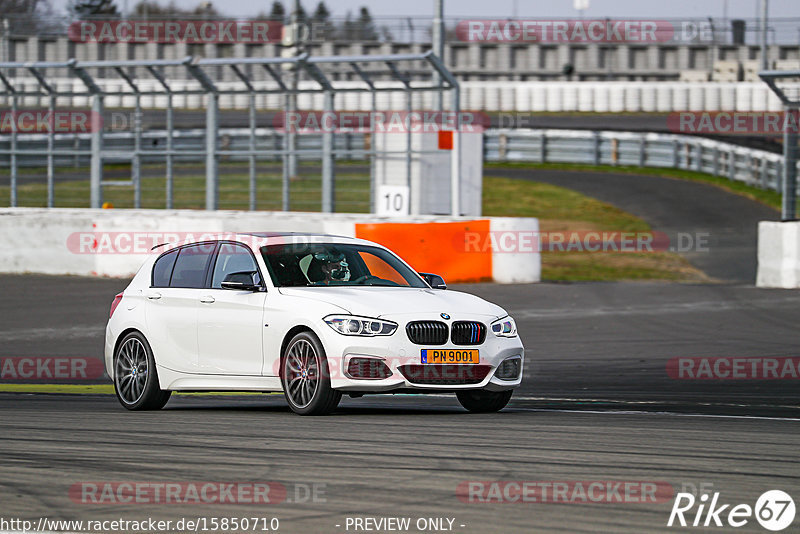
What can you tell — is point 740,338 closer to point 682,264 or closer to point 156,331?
point 156,331

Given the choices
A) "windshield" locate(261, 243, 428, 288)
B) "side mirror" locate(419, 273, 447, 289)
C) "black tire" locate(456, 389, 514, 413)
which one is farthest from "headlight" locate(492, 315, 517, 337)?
"windshield" locate(261, 243, 428, 288)

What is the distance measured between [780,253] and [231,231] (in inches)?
338

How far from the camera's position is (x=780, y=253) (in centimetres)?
2036

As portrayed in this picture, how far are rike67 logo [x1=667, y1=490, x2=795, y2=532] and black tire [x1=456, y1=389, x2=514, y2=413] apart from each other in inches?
146

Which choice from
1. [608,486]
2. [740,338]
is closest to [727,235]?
[740,338]

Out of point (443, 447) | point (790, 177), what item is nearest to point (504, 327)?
point (443, 447)

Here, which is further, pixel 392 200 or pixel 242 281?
pixel 392 200

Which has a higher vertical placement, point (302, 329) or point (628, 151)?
point (628, 151)

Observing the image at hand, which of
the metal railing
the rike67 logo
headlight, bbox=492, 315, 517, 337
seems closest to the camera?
the rike67 logo

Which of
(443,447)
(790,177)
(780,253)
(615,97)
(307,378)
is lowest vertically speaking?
(443,447)

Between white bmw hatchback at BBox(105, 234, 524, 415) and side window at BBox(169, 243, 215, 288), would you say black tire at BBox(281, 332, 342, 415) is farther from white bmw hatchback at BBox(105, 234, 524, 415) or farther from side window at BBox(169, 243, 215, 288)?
side window at BBox(169, 243, 215, 288)

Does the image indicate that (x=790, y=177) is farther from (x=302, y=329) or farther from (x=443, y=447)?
(x=443, y=447)

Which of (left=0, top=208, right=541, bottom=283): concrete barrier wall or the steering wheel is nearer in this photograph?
the steering wheel

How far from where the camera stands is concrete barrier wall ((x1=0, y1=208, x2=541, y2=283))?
20000 millimetres
